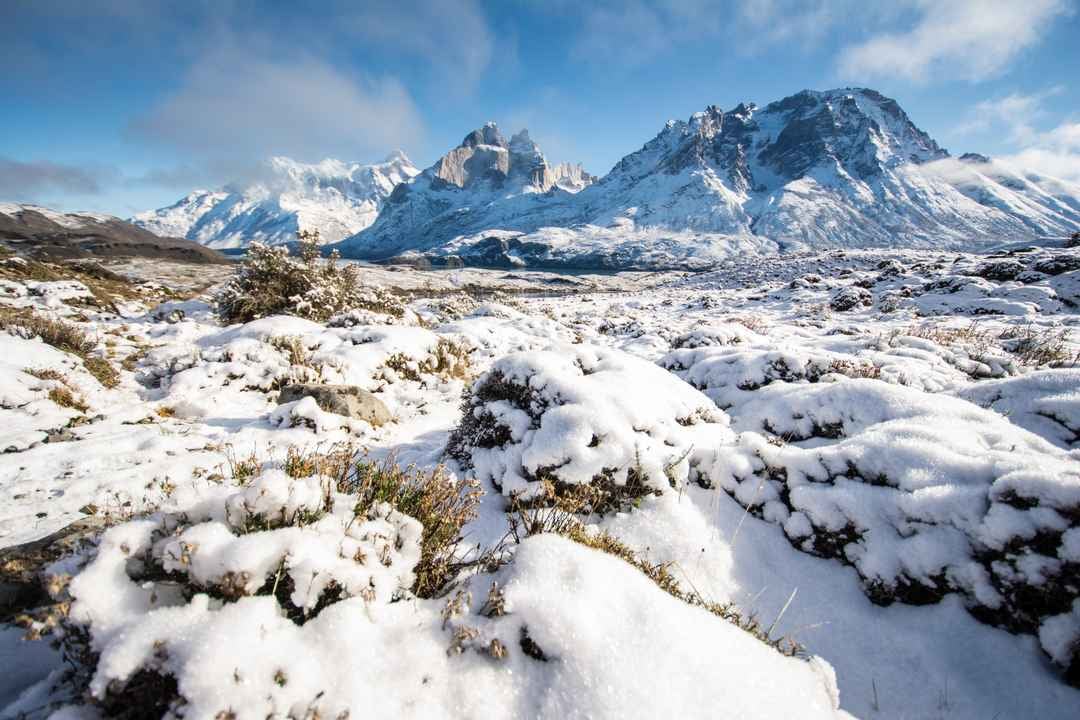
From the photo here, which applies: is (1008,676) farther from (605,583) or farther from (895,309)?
(895,309)

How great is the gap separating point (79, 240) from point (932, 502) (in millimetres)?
122916

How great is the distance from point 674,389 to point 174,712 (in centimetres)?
456

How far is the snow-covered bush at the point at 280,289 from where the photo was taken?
1073cm

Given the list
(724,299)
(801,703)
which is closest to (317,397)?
(801,703)

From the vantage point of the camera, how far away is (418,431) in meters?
5.99

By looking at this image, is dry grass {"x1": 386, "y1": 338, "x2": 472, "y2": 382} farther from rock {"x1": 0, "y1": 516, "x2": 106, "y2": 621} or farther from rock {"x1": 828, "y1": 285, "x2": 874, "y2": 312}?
rock {"x1": 828, "y1": 285, "x2": 874, "y2": 312}

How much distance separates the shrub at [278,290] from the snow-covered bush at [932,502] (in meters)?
10.9

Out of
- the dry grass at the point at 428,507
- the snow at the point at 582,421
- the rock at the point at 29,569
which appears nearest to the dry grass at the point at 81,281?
the rock at the point at 29,569

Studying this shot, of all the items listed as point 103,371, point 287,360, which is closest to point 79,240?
point 103,371

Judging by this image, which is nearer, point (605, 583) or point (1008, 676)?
point (605, 583)

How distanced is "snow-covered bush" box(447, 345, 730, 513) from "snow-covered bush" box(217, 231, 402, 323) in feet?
27.5

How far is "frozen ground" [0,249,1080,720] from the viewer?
1588 mm

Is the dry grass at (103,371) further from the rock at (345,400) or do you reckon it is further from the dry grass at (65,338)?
the rock at (345,400)

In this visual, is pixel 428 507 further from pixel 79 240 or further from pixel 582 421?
pixel 79 240
